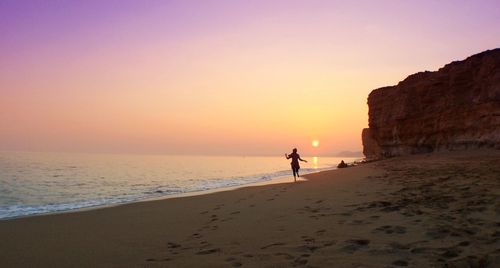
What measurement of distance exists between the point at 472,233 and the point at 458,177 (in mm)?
6268

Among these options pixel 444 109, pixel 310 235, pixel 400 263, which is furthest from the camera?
pixel 444 109

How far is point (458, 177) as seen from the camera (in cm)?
1059

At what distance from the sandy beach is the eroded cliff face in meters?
15.7

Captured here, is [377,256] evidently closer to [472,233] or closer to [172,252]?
[472,233]

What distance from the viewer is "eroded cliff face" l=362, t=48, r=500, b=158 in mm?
23516

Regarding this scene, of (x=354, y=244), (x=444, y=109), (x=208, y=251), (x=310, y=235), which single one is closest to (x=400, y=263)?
(x=354, y=244)

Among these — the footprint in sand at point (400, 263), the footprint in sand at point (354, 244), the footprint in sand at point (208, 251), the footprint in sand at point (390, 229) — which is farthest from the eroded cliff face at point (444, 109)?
the footprint in sand at point (208, 251)

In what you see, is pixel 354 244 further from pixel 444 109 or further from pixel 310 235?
pixel 444 109

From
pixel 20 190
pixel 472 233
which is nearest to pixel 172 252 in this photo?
pixel 472 233

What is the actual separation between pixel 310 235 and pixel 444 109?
26031mm

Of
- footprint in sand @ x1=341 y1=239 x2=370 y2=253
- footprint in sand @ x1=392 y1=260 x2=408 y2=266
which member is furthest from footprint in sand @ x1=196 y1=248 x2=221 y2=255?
footprint in sand @ x1=392 y1=260 x2=408 y2=266

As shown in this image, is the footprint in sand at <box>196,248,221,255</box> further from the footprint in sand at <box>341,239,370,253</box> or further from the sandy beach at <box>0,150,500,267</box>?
the footprint in sand at <box>341,239,370,253</box>

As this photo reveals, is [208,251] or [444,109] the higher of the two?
[444,109]

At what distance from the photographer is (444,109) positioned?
2795cm
